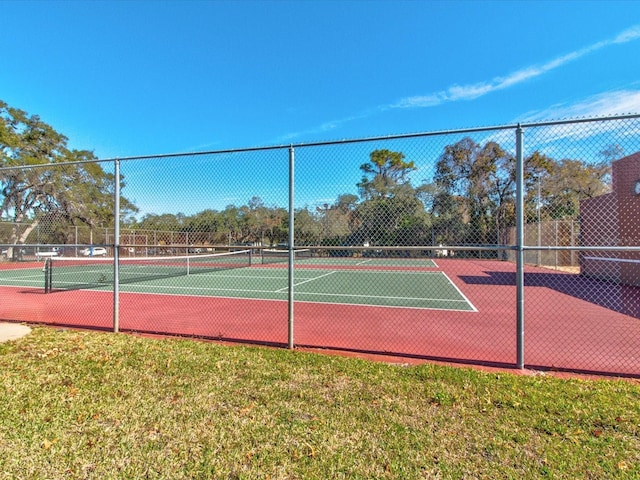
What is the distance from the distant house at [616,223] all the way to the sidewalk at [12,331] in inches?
357

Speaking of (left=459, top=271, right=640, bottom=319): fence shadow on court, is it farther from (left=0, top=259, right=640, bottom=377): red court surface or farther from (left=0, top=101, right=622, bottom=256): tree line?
(left=0, top=101, right=622, bottom=256): tree line

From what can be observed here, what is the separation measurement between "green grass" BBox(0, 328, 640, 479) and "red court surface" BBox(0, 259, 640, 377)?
1.07 metres

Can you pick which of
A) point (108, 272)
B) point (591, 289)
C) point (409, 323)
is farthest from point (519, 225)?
point (108, 272)

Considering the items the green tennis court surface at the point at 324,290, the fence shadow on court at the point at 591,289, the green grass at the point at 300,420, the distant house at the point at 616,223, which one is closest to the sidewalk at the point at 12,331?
the green grass at the point at 300,420

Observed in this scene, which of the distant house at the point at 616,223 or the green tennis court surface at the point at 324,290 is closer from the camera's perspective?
the distant house at the point at 616,223

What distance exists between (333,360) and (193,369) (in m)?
1.77

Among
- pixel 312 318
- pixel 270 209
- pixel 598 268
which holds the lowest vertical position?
pixel 312 318

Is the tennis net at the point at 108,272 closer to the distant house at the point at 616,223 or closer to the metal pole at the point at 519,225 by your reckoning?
the metal pole at the point at 519,225

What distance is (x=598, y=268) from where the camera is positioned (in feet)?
40.2

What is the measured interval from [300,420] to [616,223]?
1123 cm

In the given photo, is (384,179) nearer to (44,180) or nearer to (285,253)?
(285,253)

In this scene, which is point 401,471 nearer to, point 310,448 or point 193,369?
point 310,448

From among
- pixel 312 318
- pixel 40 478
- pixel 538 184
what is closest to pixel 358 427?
pixel 40 478

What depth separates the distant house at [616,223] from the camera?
20.7 feet
